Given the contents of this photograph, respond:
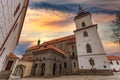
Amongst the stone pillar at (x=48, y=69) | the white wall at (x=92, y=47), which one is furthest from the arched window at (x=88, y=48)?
the stone pillar at (x=48, y=69)

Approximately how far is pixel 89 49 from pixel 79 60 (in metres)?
3.64

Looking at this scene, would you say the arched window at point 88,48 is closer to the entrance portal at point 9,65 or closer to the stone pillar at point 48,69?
the stone pillar at point 48,69

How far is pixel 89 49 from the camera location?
21.3m

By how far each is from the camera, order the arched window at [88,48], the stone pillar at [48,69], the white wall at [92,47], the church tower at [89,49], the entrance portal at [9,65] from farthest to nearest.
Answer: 1. the arched window at [88,48]
2. the white wall at [92,47]
3. the church tower at [89,49]
4. the stone pillar at [48,69]
5. the entrance portal at [9,65]

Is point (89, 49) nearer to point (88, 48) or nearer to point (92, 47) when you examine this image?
point (88, 48)

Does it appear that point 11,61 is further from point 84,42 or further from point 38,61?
point 84,42

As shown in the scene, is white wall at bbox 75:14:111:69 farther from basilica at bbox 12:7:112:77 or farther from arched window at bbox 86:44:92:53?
arched window at bbox 86:44:92:53

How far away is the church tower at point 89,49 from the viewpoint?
19.0 m

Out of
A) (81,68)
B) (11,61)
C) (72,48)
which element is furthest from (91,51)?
(11,61)

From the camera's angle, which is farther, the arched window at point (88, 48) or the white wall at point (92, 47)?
the arched window at point (88, 48)

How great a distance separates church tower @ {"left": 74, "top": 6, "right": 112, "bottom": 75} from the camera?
19031mm

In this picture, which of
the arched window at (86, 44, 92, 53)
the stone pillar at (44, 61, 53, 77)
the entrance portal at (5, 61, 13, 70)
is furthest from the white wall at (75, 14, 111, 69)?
the entrance portal at (5, 61, 13, 70)

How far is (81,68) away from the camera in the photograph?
21.1 metres

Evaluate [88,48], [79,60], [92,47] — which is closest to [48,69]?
[79,60]
